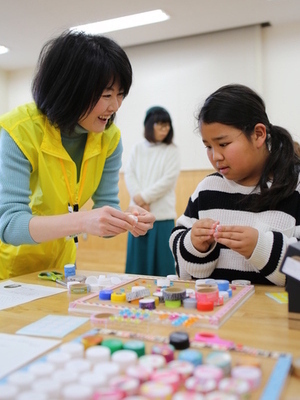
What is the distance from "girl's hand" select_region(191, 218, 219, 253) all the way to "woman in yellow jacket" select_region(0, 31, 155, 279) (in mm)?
137

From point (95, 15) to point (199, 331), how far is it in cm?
329

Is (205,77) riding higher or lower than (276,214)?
higher

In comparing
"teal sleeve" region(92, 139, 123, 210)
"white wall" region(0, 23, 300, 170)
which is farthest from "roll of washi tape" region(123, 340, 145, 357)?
"white wall" region(0, 23, 300, 170)

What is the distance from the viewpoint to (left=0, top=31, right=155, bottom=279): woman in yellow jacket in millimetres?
1115

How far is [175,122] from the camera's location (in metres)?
4.19

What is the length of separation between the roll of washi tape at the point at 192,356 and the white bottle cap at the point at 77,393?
0.14 metres

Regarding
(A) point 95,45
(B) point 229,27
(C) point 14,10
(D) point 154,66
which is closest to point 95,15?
(C) point 14,10

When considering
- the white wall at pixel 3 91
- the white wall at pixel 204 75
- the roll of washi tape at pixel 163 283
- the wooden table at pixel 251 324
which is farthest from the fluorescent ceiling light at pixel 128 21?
the wooden table at pixel 251 324

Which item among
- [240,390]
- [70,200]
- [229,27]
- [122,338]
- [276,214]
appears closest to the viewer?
[240,390]

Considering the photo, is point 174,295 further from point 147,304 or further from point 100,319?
point 100,319

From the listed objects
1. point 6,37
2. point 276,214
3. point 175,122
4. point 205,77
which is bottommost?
point 276,214

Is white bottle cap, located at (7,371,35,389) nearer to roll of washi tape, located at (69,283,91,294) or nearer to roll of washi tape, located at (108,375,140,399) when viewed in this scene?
roll of washi tape, located at (108,375,140,399)

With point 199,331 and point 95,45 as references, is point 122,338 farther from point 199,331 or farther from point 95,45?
point 95,45

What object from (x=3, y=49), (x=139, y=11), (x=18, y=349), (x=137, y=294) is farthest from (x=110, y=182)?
(x=3, y=49)
